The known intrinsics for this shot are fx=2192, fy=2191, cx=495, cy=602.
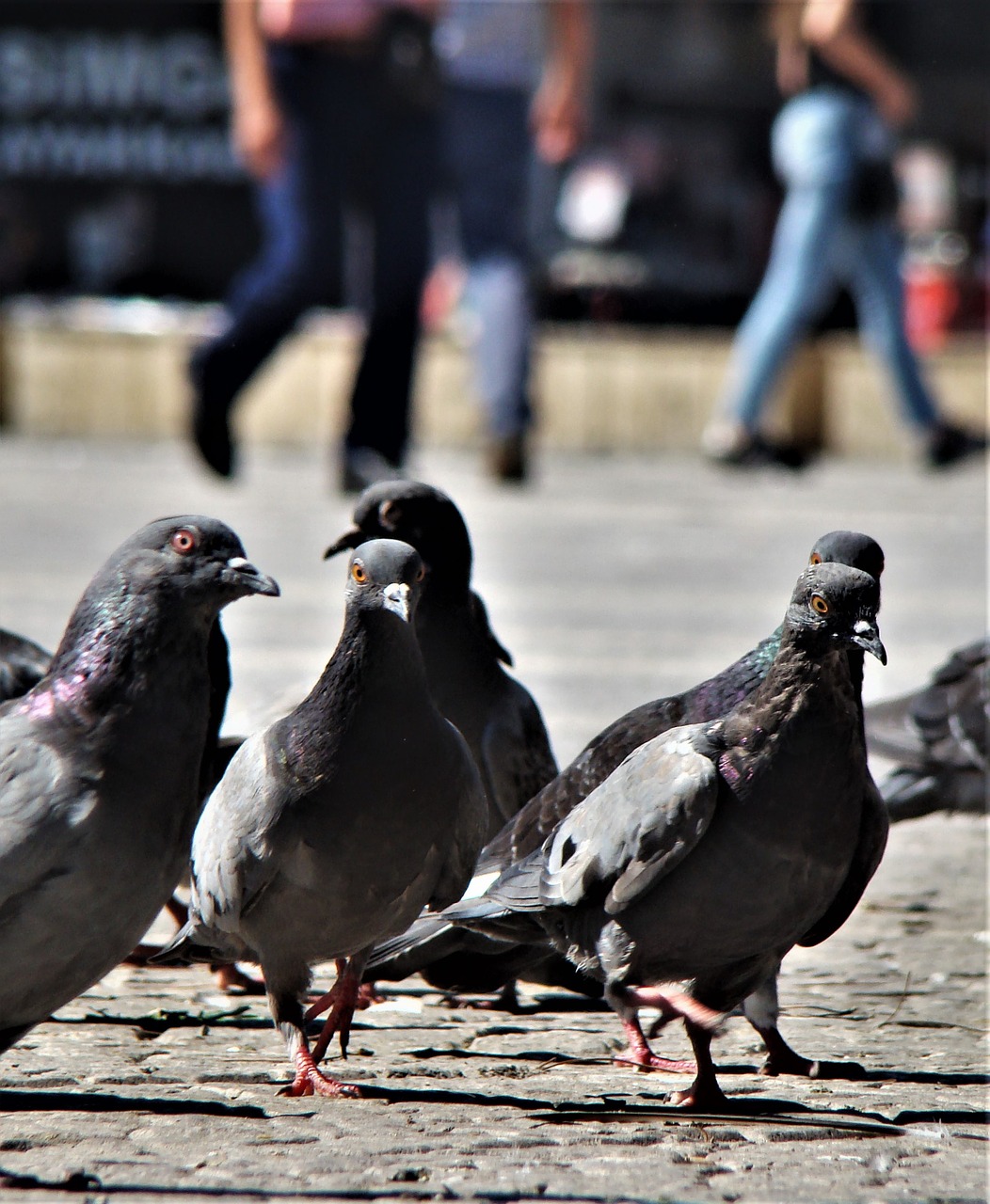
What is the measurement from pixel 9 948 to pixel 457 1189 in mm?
641

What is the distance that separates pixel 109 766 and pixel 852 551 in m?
1.07

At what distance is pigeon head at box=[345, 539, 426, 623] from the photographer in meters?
2.89

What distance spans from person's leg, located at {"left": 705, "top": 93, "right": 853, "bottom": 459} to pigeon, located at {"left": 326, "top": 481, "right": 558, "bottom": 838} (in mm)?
6422

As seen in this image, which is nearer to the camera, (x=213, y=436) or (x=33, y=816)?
(x=33, y=816)

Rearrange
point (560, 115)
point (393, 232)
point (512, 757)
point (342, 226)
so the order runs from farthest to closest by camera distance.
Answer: point (560, 115) < point (342, 226) < point (393, 232) < point (512, 757)

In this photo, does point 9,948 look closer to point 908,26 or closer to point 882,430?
point 882,430

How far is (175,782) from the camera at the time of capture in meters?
2.84

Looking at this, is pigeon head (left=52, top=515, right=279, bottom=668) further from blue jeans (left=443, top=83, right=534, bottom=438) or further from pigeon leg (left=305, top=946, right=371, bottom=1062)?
blue jeans (left=443, top=83, right=534, bottom=438)

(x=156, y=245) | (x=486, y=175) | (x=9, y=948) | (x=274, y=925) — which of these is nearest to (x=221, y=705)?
(x=274, y=925)

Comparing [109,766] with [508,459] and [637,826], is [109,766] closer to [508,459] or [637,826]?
[637,826]

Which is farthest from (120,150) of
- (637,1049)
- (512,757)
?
(637,1049)

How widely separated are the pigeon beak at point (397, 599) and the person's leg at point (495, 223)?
640 cm

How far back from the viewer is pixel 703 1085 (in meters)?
2.96

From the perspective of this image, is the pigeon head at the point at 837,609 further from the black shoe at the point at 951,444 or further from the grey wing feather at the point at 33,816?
the black shoe at the point at 951,444
